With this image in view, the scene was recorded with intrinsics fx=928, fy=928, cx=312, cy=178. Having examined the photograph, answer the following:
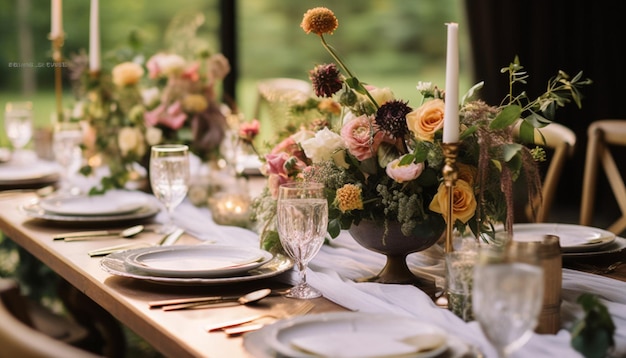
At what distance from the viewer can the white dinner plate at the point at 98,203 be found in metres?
2.16

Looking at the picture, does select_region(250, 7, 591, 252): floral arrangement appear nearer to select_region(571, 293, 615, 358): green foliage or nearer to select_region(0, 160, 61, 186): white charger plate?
select_region(571, 293, 615, 358): green foliage

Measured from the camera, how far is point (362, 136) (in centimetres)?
151

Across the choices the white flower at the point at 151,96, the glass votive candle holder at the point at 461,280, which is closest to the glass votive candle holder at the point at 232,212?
the white flower at the point at 151,96

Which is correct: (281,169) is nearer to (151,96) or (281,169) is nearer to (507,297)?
(507,297)

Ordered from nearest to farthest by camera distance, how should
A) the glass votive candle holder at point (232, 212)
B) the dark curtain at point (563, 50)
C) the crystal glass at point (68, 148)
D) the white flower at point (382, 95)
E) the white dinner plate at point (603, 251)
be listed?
the white flower at point (382, 95)
the white dinner plate at point (603, 251)
the glass votive candle holder at point (232, 212)
the crystal glass at point (68, 148)
the dark curtain at point (563, 50)

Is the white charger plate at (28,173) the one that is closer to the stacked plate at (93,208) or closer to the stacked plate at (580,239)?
the stacked plate at (93,208)

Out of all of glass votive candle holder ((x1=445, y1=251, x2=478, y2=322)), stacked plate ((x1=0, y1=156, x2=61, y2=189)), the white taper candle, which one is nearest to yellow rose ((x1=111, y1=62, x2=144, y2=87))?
the white taper candle

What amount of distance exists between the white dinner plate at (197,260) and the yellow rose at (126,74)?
101 centimetres

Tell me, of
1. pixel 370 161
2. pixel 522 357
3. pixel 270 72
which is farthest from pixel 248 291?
pixel 270 72

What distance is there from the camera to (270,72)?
718 centimetres

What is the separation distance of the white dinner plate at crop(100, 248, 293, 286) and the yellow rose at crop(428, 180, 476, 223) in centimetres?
30

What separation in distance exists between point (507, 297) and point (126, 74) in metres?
1.82

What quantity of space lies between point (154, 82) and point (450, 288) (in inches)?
59.3

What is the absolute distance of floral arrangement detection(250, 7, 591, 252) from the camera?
1.45 metres
